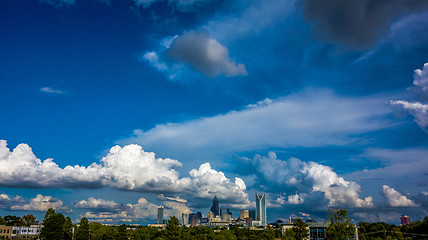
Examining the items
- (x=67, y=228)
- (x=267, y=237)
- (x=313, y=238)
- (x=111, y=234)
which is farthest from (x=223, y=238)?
(x=67, y=228)

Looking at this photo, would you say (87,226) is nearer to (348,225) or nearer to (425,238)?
(348,225)

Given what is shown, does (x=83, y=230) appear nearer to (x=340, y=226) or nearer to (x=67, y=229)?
(x=67, y=229)

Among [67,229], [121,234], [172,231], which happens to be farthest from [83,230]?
[172,231]

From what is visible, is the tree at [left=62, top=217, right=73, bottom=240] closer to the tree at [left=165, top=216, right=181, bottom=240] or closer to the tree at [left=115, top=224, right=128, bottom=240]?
the tree at [left=115, top=224, right=128, bottom=240]

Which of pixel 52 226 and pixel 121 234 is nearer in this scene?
pixel 121 234

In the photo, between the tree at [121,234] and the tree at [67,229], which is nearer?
the tree at [121,234]

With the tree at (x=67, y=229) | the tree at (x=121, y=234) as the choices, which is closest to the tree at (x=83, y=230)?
the tree at (x=67, y=229)

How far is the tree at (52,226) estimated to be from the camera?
171500 mm

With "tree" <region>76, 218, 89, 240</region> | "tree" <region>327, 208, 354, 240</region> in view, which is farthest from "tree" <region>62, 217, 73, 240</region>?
"tree" <region>327, 208, 354, 240</region>

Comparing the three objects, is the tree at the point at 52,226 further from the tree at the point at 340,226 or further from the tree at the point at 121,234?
the tree at the point at 340,226

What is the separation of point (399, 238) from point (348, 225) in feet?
274

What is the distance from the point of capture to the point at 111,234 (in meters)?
157

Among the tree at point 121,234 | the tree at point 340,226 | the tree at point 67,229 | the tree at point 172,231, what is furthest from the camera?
the tree at point 67,229

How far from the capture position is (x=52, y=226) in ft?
569
